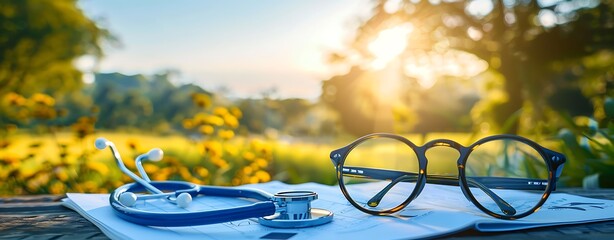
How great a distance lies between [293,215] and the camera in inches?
27.4

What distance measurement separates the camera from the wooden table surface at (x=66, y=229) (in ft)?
2.16

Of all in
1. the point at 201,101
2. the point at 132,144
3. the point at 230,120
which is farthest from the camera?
the point at 230,120

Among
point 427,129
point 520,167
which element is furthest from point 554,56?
point 520,167

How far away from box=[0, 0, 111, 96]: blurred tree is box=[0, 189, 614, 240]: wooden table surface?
6.87 meters

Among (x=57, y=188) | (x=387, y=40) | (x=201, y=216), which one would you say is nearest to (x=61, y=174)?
(x=57, y=188)

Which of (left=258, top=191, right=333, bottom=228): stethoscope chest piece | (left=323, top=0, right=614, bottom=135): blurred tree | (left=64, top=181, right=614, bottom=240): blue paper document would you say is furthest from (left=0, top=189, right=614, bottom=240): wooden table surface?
(left=323, top=0, right=614, bottom=135): blurred tree

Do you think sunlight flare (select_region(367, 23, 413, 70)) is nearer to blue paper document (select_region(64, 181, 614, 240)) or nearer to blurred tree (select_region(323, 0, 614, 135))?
blurred tree (select_region(323, 0, 614, 135))

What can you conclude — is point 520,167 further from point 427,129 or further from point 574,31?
point 427,129

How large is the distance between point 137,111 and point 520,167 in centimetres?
520

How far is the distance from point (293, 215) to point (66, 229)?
0.32 meters

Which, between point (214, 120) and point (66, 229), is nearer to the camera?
point (66, 229)

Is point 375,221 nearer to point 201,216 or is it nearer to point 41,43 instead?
point 201,216

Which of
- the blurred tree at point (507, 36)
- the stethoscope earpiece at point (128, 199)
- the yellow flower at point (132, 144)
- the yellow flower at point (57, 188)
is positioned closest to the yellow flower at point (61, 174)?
the yellow flower at point (57, 188)

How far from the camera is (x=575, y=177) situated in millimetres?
1670
